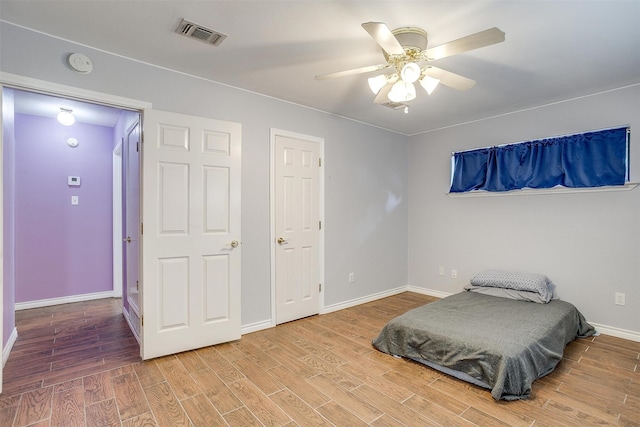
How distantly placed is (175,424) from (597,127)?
458 cm

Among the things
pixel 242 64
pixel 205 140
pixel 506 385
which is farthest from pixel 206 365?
pixel 242 64

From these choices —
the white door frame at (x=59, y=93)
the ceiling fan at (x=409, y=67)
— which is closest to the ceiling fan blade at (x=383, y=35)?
the ceiling fan at (x=409, y=67)

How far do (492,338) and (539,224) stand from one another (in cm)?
206

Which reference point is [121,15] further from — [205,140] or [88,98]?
[205,140]

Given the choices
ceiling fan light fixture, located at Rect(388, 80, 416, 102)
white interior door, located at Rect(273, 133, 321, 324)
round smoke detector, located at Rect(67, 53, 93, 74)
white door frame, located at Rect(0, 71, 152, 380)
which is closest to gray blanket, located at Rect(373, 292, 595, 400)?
white interior door, located at Rect(273, 133, 321, 324)

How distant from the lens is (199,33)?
2213 millimetres

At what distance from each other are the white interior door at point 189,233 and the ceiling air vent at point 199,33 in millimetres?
731

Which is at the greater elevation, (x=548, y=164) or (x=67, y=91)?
(x=67, y=91)

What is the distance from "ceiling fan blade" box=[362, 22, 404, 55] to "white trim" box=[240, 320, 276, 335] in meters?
2.80

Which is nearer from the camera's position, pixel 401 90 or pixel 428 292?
pixel 401 90

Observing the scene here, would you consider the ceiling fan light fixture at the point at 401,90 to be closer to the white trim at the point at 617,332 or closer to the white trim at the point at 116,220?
the white trim at the point at 617,332

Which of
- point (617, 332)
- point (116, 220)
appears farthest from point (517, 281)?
point (116, 220)

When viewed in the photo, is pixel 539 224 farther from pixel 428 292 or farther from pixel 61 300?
pixel 61 300

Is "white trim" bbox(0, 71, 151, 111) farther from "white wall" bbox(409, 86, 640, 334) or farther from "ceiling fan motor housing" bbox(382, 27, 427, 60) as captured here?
"white wall" bbox(409, 86, 640, 334)
